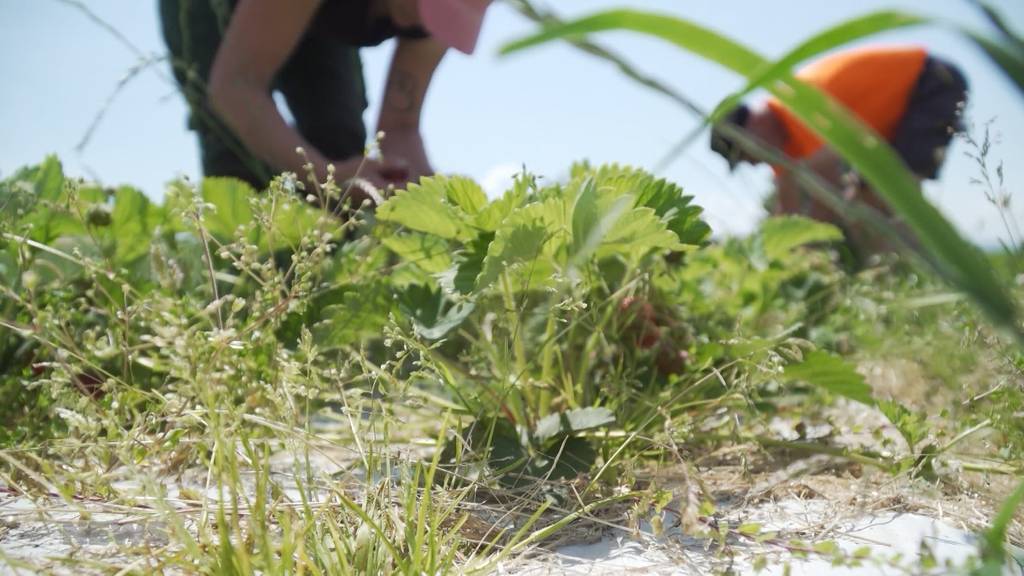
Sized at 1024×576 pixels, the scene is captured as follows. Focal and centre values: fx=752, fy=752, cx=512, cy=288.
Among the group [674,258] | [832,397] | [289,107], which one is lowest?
[832,397]

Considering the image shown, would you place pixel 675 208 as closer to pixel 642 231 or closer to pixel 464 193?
pixel 642 231

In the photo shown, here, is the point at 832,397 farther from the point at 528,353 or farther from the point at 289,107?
the point at 289,107

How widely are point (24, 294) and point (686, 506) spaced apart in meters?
0.82

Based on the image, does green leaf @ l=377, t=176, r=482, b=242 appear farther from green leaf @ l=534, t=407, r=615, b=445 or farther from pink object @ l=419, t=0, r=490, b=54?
pink object @ l=419, t=0, r=490, b=54

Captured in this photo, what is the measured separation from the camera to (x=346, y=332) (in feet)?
3.06

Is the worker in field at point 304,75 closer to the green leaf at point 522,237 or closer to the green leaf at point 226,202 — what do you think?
the green leaf at point 226,202

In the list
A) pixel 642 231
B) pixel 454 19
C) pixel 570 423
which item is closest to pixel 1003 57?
pixel 642 231

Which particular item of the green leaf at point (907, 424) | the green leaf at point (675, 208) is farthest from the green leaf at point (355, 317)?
the green leaf at point (907, 424)

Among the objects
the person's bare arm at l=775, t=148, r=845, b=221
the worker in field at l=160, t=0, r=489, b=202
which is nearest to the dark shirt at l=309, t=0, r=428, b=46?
the worker in field at l=160, t=0, r=489, b=202

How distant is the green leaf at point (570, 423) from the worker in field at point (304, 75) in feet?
1.92

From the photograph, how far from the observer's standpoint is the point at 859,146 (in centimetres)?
33

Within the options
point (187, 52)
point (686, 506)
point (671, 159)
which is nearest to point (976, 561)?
point (686, 506)

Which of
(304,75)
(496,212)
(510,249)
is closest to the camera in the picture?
(510,249)

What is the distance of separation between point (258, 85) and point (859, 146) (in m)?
1.32
